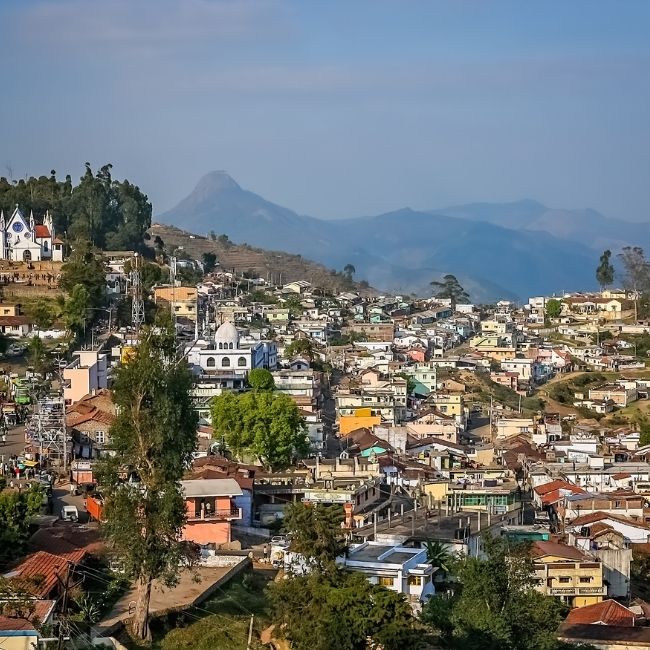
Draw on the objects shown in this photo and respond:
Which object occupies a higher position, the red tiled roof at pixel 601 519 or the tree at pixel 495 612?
the red tiled roof at pixel 601 519

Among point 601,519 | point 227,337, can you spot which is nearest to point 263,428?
point 601,519

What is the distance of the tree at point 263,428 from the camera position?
26.6 metres

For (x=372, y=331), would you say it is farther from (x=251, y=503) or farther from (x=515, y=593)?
(x=515, y=593)

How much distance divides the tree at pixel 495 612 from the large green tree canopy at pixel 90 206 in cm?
3312

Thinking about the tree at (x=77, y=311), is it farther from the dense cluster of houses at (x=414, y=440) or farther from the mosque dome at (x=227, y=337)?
the mosque dome at (x=227, y=337)

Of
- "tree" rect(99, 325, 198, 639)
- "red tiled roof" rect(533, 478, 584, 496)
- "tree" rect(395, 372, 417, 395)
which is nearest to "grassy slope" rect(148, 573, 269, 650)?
"tree" rect(99, 325, 198, 639)

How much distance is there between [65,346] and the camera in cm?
3541

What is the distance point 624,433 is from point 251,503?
16.1 meters

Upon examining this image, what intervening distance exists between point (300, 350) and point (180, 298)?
5.88 meters

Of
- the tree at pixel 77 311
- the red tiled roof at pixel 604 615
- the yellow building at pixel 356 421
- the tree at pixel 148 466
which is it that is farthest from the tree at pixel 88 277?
the tree at pixel 148 466

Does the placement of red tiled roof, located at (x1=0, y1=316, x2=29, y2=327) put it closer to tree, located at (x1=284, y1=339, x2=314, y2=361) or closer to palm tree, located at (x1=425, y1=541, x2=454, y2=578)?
tree, located at (x1=284, y1=339, x2=314, y2=361)

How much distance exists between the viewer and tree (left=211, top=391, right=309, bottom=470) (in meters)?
26.6

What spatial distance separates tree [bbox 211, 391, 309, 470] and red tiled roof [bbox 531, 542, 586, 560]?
7.59 m

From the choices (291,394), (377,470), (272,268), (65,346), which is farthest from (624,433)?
(272,268)
